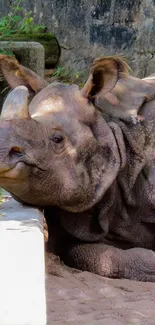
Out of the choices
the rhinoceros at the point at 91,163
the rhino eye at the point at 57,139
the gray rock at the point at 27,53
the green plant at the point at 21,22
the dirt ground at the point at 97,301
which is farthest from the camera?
the green plant at the point at 21,22

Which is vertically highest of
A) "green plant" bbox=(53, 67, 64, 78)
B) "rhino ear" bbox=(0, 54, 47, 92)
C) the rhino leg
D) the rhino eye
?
"rhino ear" bbox=(0, 54, 47, 92)

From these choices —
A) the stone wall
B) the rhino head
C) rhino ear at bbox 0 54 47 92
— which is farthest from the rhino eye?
the stone wall

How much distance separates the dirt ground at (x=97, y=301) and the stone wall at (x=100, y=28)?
5.59 metres

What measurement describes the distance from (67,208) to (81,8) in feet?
19.9

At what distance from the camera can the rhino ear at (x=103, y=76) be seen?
6404mm

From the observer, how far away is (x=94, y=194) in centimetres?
627

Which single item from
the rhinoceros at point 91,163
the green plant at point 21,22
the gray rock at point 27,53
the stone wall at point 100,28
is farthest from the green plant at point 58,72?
the rhinoceros at point 91,163

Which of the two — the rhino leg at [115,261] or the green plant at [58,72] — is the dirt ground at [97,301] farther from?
the green plant at [58,72]

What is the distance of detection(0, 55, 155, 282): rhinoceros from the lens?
19.4 feet

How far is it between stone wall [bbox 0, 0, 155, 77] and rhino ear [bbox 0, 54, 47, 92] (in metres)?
4.60

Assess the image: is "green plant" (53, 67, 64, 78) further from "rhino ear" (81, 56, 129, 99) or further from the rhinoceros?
"rhino ear" (81, 56, 129, 99)

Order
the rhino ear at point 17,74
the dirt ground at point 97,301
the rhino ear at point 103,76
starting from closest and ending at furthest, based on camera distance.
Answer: the dirt ground at point 97,301, the rhino ear at point 103,76, the rhino ear at point 17,74

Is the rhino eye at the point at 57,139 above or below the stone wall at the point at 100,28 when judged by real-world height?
above

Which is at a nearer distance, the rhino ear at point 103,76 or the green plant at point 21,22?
the rhino ear at point 103,76
